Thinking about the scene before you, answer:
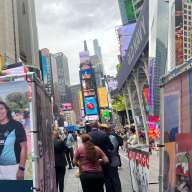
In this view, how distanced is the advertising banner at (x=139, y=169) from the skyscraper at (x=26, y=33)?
375ft

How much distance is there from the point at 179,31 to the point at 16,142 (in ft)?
39.1

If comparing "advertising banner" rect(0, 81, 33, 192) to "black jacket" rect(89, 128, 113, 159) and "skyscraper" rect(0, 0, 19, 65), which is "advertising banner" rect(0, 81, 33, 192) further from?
"skyscraper" rect(0, 0, 19, 65)

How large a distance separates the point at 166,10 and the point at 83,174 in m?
13.7

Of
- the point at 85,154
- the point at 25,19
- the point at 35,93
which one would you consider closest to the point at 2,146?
the point at 35,93

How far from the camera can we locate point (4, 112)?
22.9 ft

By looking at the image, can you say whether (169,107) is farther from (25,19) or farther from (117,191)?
(25,19)

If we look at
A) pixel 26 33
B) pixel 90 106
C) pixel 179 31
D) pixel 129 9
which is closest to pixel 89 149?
pixel 179 31

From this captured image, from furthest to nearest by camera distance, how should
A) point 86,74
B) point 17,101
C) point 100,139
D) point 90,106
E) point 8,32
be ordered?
point 86,74 < point 90,106 < point 8,32 < point 100,139 < point 17,101

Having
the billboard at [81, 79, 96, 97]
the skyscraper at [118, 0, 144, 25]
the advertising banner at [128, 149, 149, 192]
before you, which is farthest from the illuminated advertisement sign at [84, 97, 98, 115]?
the advertising banner at [128, 149, 149, 192]

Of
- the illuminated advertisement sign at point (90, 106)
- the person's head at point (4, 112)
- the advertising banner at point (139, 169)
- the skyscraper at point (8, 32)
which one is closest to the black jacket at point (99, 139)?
the advertising banner at point (139, 169)

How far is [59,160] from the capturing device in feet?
42.3

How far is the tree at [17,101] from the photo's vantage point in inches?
271

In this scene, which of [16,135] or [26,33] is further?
[26,33]

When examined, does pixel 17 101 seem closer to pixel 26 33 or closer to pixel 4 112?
pixel 4 112
